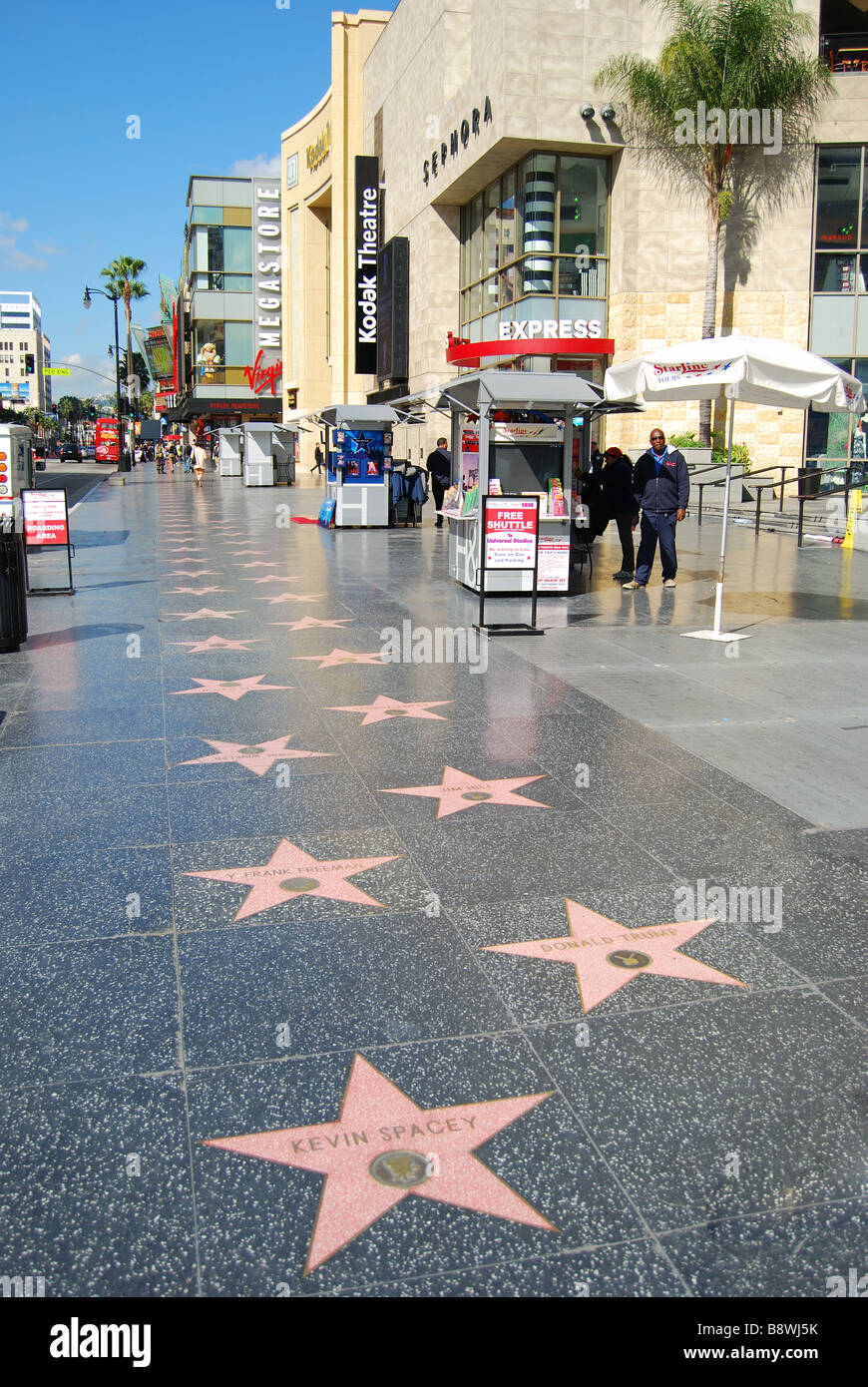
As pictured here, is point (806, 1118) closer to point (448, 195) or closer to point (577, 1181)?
point (577, 1181)

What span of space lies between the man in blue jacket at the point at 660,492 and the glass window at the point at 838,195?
875 inches

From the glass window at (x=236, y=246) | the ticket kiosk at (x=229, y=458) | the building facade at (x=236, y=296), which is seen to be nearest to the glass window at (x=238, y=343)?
the building facade at (x=236, y=296)

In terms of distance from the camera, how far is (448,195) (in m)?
37.6

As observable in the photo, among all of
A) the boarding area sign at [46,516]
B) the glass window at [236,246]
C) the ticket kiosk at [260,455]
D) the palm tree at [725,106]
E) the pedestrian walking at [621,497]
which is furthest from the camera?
the glass window at [236,246]

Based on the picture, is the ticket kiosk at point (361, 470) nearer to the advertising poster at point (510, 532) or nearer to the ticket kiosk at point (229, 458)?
the advertising poster at point (510, 532)

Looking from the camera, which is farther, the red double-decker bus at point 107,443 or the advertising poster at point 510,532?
the red double-decker bus at point 107,443

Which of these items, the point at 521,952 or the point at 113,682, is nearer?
the point at 521,952

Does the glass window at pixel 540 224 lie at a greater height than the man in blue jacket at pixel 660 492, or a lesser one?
greater

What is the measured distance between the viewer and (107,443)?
3290 inches

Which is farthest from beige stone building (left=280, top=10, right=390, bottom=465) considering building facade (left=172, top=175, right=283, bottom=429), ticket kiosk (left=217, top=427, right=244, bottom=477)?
building facade (left=172, top=175, right=283, bottom=429)

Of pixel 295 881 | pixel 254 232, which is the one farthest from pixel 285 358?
pixel 295 881

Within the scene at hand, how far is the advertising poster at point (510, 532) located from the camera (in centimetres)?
1191

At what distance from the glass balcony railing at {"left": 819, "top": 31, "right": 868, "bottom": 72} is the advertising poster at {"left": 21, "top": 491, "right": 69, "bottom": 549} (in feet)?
87.5

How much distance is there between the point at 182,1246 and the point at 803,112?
34279 mm
